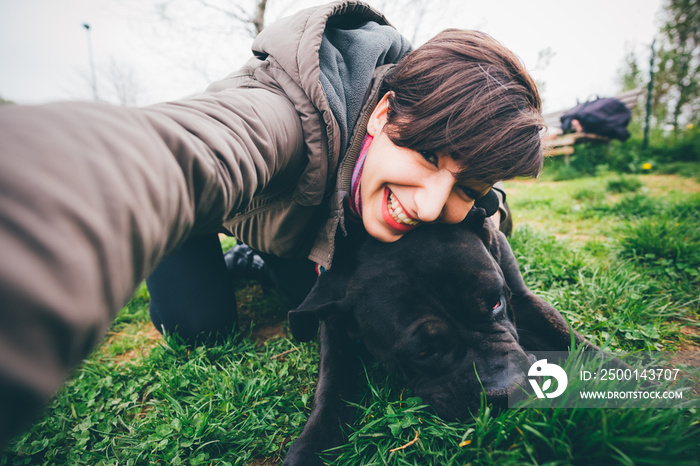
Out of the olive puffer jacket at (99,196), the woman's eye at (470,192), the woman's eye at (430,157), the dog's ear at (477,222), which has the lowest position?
the dog's ear at (477,222)

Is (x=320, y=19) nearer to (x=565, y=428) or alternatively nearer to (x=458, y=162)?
(x=458, y=162)

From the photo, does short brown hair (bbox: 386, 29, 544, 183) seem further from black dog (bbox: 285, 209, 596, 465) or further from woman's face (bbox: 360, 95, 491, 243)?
black dog (bbox: 285, 209, 596, 465)

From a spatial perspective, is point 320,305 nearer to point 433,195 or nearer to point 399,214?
point 399,214

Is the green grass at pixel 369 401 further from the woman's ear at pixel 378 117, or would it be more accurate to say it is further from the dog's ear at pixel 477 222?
the woman's ear at pixel 378 117

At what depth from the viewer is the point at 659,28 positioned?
42.4 ft

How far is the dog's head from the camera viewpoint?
5.05 feet

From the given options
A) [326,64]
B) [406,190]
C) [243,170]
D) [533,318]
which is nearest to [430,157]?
[406,190]

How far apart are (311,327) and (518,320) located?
1.23 metres

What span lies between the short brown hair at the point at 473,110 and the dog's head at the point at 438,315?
417 mm

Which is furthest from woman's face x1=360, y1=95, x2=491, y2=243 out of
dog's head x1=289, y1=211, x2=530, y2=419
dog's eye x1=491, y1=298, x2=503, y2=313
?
dog's eye x1=491, y1=298, x2=503, y2=313

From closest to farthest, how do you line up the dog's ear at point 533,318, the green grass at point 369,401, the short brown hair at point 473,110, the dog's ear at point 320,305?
1. the green grass at point 369,401
2. the short brown hair at point 473,110
3. the dog's ear at point 320,305
4. the dog's ear at point 533,318

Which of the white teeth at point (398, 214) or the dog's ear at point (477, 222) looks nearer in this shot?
the white teeth at point (398, 214)

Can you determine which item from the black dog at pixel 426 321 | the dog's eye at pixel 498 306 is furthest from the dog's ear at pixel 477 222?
the dog's eye at pixel 498 306

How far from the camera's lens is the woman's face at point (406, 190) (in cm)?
158
